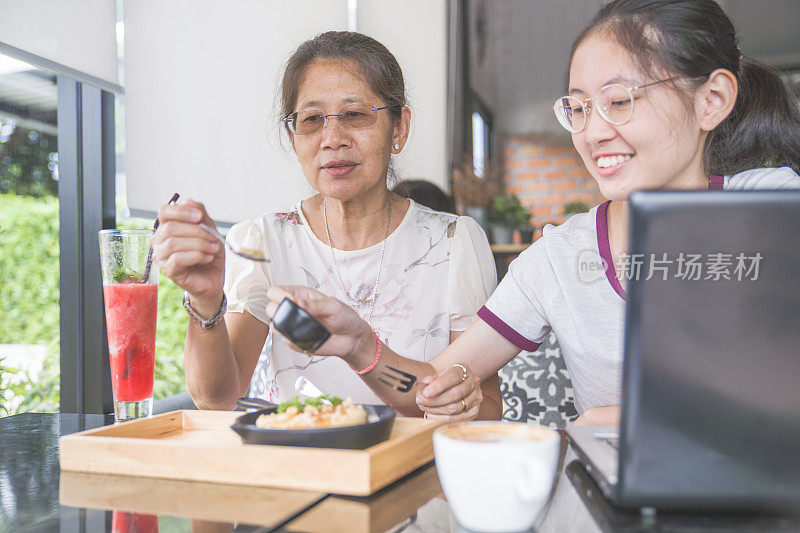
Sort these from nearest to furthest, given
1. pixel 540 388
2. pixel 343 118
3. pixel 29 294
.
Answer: pixel 343 118 → pixel 540 388 → pixel 29 294

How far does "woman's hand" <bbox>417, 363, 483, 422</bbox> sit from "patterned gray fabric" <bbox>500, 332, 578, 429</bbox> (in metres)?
0.85

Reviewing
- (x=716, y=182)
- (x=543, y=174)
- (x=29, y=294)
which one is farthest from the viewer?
(x=543, y=174)

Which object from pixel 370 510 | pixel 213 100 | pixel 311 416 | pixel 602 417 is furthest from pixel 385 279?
pixel 213 100

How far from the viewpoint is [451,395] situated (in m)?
1.04

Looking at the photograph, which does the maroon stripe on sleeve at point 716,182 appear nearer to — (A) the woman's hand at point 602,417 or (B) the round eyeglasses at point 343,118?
(A) the woman's hand at point 602,417

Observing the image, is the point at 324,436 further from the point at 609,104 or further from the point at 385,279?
the point at 385,279

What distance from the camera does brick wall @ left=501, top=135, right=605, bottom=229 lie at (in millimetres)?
6270

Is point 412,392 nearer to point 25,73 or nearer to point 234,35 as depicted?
Answer: point 25,73

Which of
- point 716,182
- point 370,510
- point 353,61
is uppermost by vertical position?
point 353,61

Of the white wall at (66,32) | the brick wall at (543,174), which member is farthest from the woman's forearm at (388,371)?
the brick wall at (543,174)

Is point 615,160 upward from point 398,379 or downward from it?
upward

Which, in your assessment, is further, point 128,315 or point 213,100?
point 213,100

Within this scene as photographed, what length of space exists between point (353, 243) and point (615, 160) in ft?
2.31

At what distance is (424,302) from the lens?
1616 millimetres
